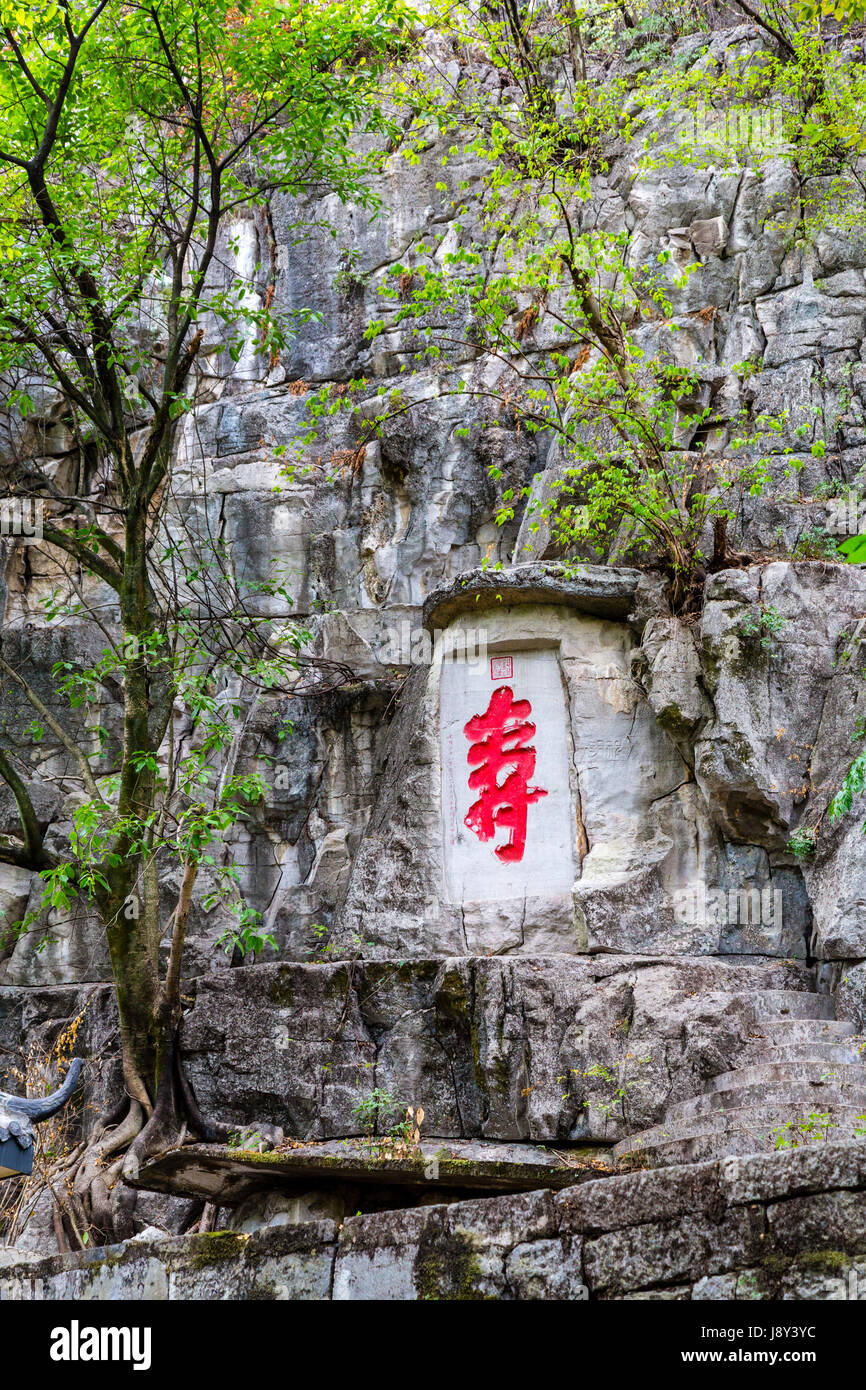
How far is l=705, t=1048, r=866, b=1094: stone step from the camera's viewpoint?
606 cm

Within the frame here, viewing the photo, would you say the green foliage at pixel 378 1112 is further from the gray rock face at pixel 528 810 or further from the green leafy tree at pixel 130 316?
the green leafy tree at pixel 130 316

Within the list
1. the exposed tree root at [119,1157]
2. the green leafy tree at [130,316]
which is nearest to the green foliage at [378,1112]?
the exposed tree root at [119,1157]

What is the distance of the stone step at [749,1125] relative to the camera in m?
5.34

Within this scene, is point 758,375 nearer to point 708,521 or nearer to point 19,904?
point 708,521

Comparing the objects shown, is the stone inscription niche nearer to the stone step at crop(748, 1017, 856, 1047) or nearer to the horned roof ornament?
the stone step at crop(748, 1017, 856, 1047)

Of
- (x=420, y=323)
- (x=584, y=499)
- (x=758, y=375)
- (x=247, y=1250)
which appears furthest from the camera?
(x=420, y=323)

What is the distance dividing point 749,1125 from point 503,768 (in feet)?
12.4

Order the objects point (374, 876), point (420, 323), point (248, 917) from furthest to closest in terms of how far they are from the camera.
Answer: point (420, 323), point (374, 876), point (248, 917)

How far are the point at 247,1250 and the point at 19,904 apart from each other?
7266 mm

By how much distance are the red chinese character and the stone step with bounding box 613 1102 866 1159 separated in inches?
106

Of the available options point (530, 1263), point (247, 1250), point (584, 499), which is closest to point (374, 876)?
point (584, 499)

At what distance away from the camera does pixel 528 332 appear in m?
11.9

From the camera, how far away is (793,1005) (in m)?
7.28

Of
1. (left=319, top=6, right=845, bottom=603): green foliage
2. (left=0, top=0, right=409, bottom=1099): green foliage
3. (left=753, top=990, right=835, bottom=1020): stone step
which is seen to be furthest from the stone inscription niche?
(left=753, top=990, right=835, bottom=1020): stone step
